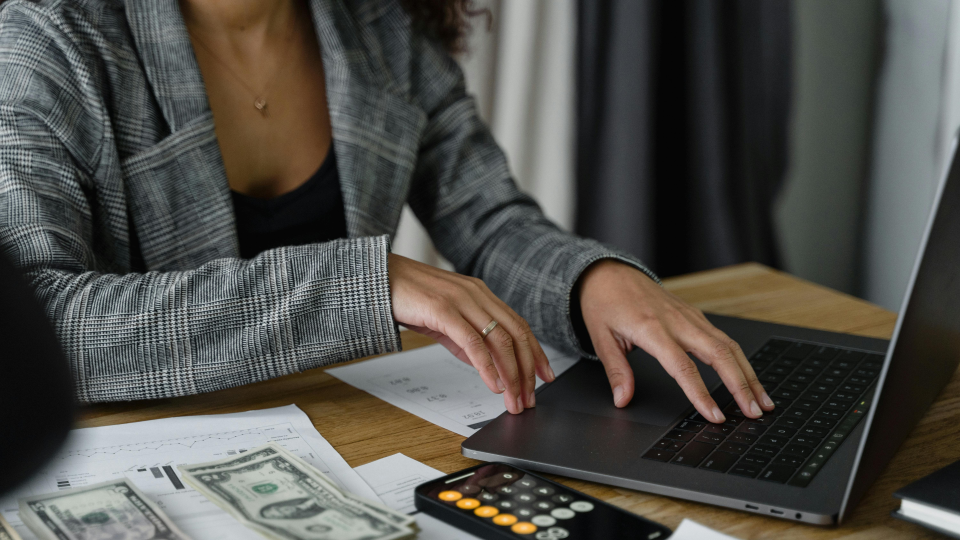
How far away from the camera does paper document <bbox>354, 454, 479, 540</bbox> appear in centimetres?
50

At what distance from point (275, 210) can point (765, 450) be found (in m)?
0.67

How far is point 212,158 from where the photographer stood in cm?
88

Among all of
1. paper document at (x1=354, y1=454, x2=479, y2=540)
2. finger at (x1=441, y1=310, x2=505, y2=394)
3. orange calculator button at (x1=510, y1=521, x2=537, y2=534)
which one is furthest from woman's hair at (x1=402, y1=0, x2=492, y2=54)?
orange calculator button at (x1=510, y1=521, x2=537, y2=534)

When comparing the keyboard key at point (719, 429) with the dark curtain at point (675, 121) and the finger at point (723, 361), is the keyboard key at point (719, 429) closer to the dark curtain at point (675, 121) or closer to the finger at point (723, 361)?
the finger at point (723, 361)

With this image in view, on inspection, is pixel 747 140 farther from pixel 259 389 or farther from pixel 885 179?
pixel 259 389

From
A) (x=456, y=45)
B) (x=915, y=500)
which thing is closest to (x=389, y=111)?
(x=456, y=45)

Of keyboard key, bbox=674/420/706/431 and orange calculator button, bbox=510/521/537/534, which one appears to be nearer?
orange calculator button, bbox=510/521/537/534

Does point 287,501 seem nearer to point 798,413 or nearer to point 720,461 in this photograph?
point 720,461

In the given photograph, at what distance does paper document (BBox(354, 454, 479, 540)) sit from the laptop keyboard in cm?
17

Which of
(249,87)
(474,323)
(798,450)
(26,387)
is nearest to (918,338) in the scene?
(798,450)

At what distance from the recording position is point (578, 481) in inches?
22.5

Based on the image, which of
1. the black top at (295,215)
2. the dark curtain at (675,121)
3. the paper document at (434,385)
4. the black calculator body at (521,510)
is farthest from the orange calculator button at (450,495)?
the dark curtain at (675,121)

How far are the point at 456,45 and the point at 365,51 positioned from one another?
0.21 m

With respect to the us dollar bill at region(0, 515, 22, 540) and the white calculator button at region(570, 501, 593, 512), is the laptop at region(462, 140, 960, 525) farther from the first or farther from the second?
the us dollar bill at region(0, 515, 22, 540)
